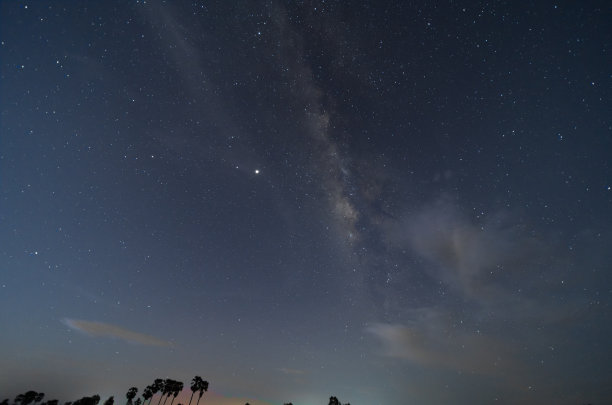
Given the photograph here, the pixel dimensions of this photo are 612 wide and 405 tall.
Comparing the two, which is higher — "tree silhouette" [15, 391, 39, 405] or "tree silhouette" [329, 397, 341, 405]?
"tree silhouette" [329, 397, 341, 405]

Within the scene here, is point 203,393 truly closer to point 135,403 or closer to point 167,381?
point 167,381

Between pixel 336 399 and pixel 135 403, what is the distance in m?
83.7

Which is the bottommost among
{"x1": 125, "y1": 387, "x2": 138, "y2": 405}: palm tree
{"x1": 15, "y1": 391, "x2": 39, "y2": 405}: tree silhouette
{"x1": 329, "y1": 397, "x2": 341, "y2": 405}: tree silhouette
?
{"x1": 15, "y1": 391, "x2": 39, "y2": 405}: tree silhouette

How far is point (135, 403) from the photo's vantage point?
10838cm

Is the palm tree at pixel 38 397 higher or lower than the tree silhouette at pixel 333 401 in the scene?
lower

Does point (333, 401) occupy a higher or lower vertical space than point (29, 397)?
higher

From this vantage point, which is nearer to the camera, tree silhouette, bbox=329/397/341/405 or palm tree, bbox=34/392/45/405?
tree silhouette, bbox=329/397/341/405

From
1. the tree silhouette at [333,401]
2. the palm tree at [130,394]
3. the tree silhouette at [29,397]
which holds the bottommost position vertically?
the tree silhouette at [29,397]

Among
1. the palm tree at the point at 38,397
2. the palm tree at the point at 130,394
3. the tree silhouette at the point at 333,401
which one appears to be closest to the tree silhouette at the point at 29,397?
the palm tree at the point at 38,397

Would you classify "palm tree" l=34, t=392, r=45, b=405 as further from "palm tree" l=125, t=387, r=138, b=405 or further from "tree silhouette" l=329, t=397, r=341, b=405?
"tree silhouette" l=329, t=397, r=341, b=405

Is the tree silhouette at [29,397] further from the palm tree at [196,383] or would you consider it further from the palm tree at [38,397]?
the palm tree at [196,383]

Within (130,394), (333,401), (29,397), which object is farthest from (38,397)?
(333,401)

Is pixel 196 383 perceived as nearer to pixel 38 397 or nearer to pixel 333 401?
pixel 333 401

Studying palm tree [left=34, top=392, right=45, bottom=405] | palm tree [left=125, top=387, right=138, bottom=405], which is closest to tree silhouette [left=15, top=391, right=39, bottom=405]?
palm tree [left=34, top=392, right=45, bottom=405]
